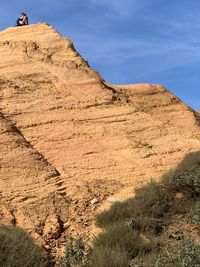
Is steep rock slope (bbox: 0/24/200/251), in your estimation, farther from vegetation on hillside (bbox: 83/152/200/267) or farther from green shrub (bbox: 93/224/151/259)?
green shrub (bbox: 93/224/151/259)

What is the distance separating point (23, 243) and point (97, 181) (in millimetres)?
3672

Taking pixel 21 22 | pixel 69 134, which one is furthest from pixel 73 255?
pixel 21 22

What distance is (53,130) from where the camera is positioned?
52.9ft

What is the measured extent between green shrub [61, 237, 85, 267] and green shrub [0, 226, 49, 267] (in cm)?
40

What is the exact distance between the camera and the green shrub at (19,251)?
1034cm

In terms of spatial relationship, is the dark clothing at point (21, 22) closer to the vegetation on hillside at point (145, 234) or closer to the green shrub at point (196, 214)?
the vegetation on hillside at point (145, 234)

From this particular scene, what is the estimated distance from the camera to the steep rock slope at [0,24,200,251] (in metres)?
13.3

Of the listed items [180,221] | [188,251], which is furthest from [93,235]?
[188,251]

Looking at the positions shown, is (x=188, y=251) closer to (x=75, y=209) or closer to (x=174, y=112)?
(x=75, y=209)

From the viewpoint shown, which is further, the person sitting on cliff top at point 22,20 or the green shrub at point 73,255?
the person sitting on cliff top at point 22,20

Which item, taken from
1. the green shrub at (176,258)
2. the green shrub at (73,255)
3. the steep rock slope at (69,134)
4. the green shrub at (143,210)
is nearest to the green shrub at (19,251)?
the green shrub at (73,255)

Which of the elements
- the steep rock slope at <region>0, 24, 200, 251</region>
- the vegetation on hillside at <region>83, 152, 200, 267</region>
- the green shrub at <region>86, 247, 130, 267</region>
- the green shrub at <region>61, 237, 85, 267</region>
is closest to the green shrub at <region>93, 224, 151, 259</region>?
the vegetation on hillside at <region>83, 152, 200, 267</region>

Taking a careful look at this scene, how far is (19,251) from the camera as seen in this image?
10.6m

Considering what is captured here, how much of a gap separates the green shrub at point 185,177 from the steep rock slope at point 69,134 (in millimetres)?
1066
